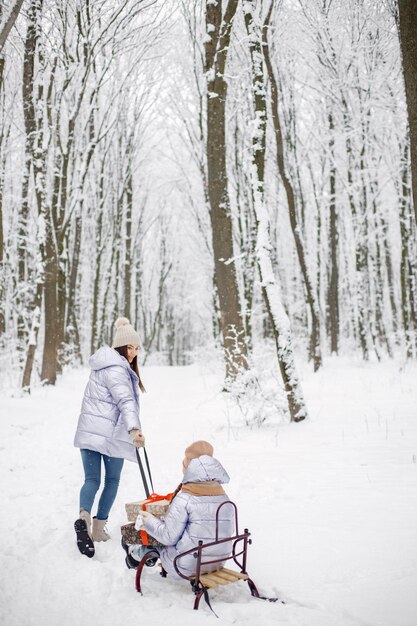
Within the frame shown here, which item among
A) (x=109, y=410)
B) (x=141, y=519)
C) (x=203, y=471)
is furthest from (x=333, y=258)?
(x=141, y=519)

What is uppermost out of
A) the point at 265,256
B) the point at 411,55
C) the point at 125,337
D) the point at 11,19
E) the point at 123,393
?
the point at 11,19

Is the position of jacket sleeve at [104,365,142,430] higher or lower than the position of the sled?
higher

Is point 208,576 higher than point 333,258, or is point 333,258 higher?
point 333,258

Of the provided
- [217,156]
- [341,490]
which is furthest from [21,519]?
[217,156]

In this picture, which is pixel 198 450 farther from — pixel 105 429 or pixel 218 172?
pixel 218 172

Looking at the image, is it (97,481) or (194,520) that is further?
(97,481)

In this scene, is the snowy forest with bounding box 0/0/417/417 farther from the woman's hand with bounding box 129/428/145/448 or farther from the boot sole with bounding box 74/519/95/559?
the boot sole with bounding box 74/519/95/559

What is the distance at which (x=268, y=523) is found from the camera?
4.05 metres

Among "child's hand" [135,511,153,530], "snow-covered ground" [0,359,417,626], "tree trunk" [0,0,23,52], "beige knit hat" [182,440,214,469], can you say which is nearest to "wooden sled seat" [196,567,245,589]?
"snow-covered ground" [0,359,417,626]

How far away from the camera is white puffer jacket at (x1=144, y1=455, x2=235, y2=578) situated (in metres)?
2.97

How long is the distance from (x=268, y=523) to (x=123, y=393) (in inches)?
69.4

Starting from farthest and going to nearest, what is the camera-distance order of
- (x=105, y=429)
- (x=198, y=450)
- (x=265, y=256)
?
1. (x=265, y=256)
2. (x=105, y=429)
3. (x=198, y=450)

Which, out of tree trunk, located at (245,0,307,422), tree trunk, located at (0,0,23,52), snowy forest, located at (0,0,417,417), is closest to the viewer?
tree trunk, located at (0,0,23,52)

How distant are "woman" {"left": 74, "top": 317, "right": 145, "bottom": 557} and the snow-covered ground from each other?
0.38 metres
